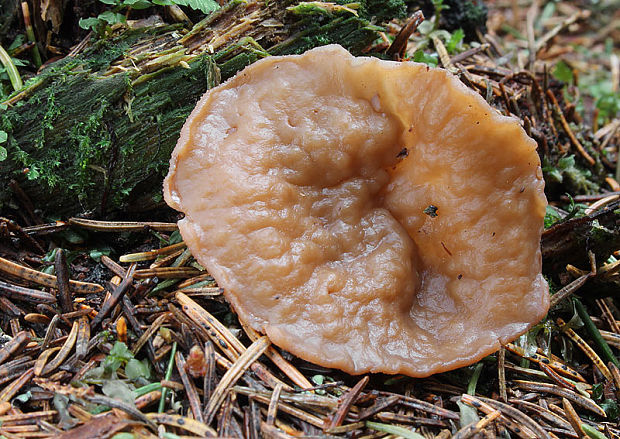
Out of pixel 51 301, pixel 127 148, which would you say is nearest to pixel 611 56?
pixel 127 148

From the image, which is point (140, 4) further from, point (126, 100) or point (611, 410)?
point (611, 410)

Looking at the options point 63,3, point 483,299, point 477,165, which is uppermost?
point 63,3

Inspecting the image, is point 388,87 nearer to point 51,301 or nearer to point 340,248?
point 340,248

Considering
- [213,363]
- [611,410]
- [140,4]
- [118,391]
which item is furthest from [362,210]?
[140,4]

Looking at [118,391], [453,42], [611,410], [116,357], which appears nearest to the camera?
[118,391]

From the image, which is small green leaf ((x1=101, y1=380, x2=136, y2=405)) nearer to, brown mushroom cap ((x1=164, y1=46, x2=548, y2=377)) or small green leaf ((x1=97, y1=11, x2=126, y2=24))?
brown mushroom cap ((x1=164, y1=46, x2=548, y2=377))

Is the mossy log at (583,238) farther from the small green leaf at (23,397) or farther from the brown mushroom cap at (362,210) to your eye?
the small green leaf at (23,397)

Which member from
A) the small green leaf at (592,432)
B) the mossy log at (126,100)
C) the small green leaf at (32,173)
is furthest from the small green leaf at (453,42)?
the small green leaf at (32,173)

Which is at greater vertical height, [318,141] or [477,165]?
[318,141]
